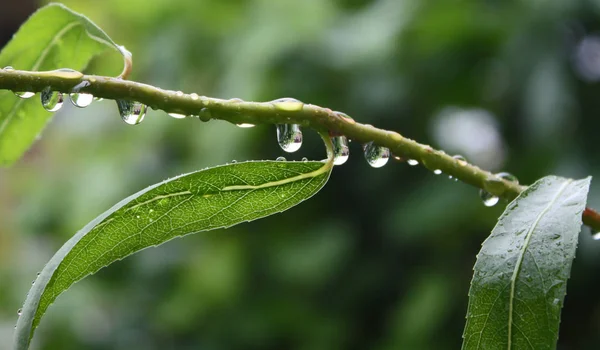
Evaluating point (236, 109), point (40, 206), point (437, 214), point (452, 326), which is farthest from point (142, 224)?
point (40, 206)

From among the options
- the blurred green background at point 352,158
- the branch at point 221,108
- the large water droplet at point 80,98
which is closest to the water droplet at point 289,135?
the branch at point 221,108

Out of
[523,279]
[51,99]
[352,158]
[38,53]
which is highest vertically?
[352,158]

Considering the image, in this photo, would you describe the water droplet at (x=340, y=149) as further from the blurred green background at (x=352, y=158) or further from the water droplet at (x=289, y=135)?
the blurred green background at (x=352, y=158)

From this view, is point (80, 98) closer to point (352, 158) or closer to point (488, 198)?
point (488, 198)

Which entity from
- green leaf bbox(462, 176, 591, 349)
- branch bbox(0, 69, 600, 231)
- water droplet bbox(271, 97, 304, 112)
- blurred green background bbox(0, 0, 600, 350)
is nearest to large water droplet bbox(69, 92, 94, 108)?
branch bbox(0, 69, 600, 231)

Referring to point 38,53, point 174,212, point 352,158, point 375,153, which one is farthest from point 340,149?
point 352,158

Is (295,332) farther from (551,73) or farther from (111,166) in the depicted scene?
(551,73)

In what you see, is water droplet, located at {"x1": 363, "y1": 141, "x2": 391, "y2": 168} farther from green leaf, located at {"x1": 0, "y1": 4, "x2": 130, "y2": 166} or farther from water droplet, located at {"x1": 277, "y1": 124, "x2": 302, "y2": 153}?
green leaf, located at {"x1": 0, "y1": 4, "x2": 130, "y2": 166}
